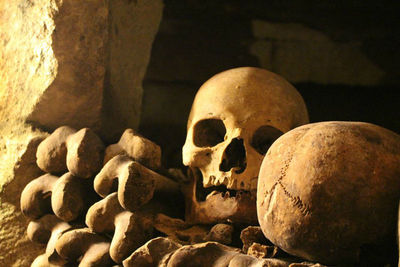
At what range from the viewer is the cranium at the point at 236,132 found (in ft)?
4.05

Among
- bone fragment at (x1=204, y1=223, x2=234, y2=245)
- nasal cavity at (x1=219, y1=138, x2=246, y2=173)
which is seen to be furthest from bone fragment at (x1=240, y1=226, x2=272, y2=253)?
nasal cavity at (x1=219, y1=138, x2=246, y2=173)

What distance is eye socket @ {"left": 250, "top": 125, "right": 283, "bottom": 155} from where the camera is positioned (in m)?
1.30

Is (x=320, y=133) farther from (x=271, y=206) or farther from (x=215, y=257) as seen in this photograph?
(x=215, y=257)

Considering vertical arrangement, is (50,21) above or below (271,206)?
above

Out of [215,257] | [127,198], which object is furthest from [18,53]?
[215,257]

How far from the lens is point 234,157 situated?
50.7 inches

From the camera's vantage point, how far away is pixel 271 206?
36.4 inches

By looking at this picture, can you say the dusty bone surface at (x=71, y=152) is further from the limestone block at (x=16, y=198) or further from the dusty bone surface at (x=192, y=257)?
the dusty bone surface at (x=192, y=257)

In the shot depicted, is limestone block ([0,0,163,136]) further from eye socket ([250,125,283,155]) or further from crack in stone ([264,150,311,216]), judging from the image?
crack in stone ([264,150,311,216])

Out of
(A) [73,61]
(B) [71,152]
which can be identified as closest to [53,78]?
(A) [73,61]

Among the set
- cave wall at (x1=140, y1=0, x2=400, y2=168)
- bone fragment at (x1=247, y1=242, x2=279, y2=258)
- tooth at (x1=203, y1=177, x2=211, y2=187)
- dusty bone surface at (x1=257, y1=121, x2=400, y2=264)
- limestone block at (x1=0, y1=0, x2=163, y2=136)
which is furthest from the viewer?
cave wall at (x1=140, y1=0, x2=400, y2=168)

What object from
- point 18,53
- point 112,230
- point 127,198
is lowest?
point 112,230

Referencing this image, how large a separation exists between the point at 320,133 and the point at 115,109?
844 millimetres

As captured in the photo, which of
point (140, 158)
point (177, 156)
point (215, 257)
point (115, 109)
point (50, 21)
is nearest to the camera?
point (215, 257)
